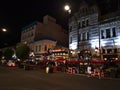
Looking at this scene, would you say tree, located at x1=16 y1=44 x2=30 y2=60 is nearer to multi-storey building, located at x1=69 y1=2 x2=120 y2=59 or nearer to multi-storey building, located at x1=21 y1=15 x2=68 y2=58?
multi-storey building, located at x1=21 y1=15 x2=68 y2=58

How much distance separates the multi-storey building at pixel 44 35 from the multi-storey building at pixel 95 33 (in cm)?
1370

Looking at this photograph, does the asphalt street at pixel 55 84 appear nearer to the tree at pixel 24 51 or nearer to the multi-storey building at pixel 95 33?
the multi-storey building at pixel 95 33

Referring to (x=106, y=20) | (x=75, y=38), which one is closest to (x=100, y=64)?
(x=106, y=20)

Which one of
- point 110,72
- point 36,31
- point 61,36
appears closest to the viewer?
point 110,72

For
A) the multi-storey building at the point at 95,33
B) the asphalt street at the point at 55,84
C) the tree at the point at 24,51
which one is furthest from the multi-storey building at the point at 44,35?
the asphalt street at the point at 55,84

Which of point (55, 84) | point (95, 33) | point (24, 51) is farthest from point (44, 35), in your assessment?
point (55, 84)

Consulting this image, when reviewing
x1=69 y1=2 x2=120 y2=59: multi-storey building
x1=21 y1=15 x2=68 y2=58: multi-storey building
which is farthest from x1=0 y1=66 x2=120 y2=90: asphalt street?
x1=21 y1=15 x2=68 y2=58: multi-storey building

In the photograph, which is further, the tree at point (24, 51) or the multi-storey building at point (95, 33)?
the tree at point (24, 51)

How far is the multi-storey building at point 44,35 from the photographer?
52.1 m

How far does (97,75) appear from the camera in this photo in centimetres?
2277

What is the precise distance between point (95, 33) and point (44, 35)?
89.7 feet

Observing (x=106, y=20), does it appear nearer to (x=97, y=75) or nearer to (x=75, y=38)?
(x=75, y=38)

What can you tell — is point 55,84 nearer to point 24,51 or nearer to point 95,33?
point 95,33

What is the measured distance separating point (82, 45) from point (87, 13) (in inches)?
253
